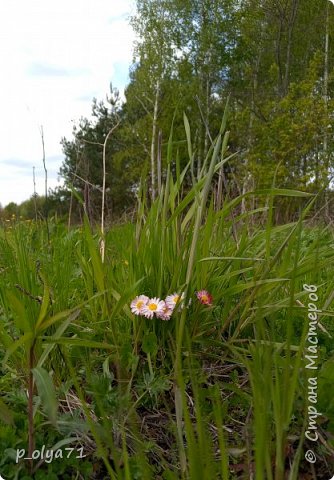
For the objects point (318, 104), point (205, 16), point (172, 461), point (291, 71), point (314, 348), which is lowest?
point (172, 461)

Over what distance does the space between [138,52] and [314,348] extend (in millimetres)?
11743

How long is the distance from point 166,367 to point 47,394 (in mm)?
405

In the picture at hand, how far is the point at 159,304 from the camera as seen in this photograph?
2.96ft

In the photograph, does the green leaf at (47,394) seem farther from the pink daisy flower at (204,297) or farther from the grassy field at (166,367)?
the pink daisy flower at (204,297)

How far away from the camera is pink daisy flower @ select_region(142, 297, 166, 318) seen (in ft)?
2.89

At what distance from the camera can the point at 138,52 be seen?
11.4m

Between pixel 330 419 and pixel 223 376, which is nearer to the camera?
pixel 330 419

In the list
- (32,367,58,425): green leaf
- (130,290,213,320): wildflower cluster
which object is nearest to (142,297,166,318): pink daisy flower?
(130,290,213,320): wildflower cluster

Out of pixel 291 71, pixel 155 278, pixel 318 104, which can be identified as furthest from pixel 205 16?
pixel 155 278

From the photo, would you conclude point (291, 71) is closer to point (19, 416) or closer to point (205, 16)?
point (205, 16)

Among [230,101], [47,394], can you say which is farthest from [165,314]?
[230,101]

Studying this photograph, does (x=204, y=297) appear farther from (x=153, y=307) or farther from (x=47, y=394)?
(x=47, y=394)

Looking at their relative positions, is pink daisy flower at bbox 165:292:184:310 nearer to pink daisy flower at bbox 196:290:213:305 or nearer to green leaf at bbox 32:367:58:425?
pink daisy flower at bbox 196:290:213:305

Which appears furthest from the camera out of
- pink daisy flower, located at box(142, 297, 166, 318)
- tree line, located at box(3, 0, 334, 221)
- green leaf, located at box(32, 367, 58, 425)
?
tree line, located at box(3, 0, 334, 221)
